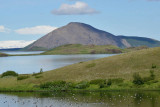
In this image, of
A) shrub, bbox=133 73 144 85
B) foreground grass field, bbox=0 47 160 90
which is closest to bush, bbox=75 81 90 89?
foreground grass field, bbox=0 47 160 90

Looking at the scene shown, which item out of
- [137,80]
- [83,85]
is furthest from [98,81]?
[137,80]

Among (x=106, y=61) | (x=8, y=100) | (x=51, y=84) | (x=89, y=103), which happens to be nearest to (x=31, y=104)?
(x=8, y=100)

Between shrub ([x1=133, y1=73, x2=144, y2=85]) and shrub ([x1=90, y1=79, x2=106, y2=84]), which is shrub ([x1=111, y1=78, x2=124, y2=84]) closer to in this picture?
shrub ([x1=90, y1=79, x2=106, y2=84])

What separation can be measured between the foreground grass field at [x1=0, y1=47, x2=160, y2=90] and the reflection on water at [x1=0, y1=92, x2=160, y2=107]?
6.64 meters

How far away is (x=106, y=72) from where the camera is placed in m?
66.1

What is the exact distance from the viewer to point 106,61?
7356cm

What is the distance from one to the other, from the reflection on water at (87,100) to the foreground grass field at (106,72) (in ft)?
21.8

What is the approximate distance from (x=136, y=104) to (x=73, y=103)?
32.9 feet

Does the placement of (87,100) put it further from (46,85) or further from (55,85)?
(46,85)

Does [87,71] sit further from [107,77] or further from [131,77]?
[131,77]

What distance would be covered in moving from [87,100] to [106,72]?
20.9 metres

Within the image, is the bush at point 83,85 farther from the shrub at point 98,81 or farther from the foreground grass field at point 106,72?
the shrub at point 98,81

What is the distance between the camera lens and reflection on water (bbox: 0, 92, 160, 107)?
42.3 meters

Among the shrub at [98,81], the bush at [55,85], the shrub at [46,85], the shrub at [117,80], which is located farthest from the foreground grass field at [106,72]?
the bush at [55,85]
